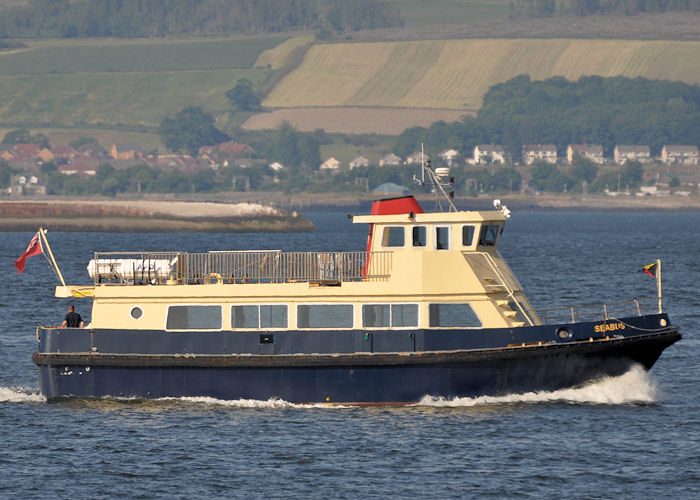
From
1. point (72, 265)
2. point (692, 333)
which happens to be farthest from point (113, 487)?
point (72, 265)

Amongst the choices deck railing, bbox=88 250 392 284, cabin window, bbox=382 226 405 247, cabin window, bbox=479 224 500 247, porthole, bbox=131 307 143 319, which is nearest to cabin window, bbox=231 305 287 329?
deck railing, bbox=88 250 392 284

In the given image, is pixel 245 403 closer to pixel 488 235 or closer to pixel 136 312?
pixel 136 312

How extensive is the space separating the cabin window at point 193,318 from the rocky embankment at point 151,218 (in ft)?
372

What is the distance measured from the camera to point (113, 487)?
24.3 metres

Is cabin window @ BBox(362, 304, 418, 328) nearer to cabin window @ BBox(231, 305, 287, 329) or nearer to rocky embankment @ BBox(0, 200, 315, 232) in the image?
cabin window @ BBox(231, 305, 287, 329)

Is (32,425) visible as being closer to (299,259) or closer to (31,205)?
(299,259)

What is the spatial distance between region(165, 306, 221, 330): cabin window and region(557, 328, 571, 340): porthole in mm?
7867

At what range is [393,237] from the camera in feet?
100

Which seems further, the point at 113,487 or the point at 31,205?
the point at 31,205

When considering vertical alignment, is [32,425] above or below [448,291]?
below

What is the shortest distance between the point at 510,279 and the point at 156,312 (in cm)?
839

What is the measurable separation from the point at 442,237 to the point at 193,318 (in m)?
6.15

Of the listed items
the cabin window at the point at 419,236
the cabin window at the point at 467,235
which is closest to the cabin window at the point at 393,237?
the cabin window at the point at 419,236

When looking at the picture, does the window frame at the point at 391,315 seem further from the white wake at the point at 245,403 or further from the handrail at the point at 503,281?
the white wake at the point at 245,403
